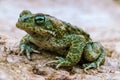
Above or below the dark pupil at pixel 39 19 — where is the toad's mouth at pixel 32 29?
below

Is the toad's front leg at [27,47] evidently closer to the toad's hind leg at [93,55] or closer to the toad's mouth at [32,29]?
the toad's mouth at [32,29]

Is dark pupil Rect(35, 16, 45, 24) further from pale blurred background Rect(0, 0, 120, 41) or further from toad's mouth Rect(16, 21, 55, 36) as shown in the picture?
pale blurred background Rect(0, 0, 120, 41)

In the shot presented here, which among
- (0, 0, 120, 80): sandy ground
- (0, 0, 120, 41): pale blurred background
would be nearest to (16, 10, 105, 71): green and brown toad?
(0, 0, 120, 80): sandy ground

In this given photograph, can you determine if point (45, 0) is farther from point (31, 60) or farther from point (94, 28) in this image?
point (31, 60)

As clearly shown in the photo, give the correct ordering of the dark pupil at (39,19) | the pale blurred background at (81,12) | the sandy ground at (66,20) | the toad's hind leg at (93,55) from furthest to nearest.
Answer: the pale blurred background at (81,12), the toad's hind leg at (93,55), the dark pupil at (39,19), the sandy ground at (66,20)

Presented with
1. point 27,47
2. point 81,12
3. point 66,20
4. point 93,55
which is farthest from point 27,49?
point 81,12

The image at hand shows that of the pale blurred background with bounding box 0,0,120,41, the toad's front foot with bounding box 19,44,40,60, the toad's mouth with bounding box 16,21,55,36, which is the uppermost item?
the pale blurred background with bounding box 0,0,120,41

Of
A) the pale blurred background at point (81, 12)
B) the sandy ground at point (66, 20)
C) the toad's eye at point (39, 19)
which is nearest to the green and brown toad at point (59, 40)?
the toad's eye at point (39, 19)
